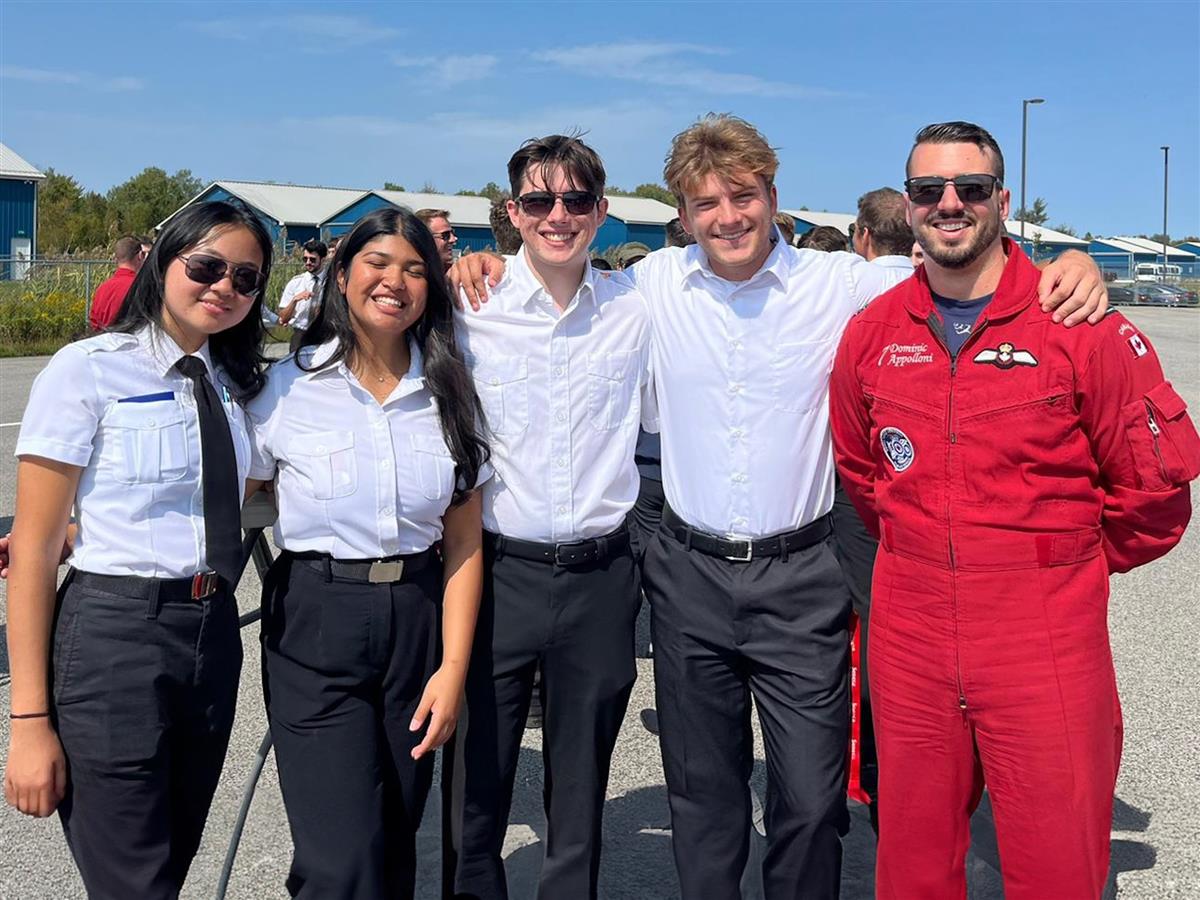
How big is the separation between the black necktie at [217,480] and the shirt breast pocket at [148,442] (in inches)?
2.0

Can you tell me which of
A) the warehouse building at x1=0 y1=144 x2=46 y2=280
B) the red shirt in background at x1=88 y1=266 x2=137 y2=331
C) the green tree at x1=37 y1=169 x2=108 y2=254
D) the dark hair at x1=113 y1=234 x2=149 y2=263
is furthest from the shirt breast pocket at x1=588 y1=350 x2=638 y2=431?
the green tree at x1=37 y1=169 x2=108 y2=254

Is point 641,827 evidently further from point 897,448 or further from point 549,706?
point 897,448

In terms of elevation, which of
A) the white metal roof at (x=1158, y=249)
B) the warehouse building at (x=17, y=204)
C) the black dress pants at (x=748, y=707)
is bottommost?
the black dress pants at (x=748, y=707)

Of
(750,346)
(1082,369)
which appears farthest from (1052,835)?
(750,346)

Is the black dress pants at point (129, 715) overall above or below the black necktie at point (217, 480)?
below

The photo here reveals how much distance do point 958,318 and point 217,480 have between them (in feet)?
5.95

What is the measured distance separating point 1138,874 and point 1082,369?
7.09ft

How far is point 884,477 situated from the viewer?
2.91m

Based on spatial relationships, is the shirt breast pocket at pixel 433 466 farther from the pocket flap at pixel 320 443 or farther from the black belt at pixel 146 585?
the black belt at pixel 146 585

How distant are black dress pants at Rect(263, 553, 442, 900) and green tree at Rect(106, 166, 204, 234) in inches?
2284

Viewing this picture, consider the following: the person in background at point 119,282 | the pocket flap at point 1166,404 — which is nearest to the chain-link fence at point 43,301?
the person in background at point 119,282

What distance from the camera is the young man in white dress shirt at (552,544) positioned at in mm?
3014

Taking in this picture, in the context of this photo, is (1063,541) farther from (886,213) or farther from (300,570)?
(886,213)

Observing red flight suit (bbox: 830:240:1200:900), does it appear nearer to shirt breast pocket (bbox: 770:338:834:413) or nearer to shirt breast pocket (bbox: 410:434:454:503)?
shirt breast pocket (bbox: 770:338:834:413)
